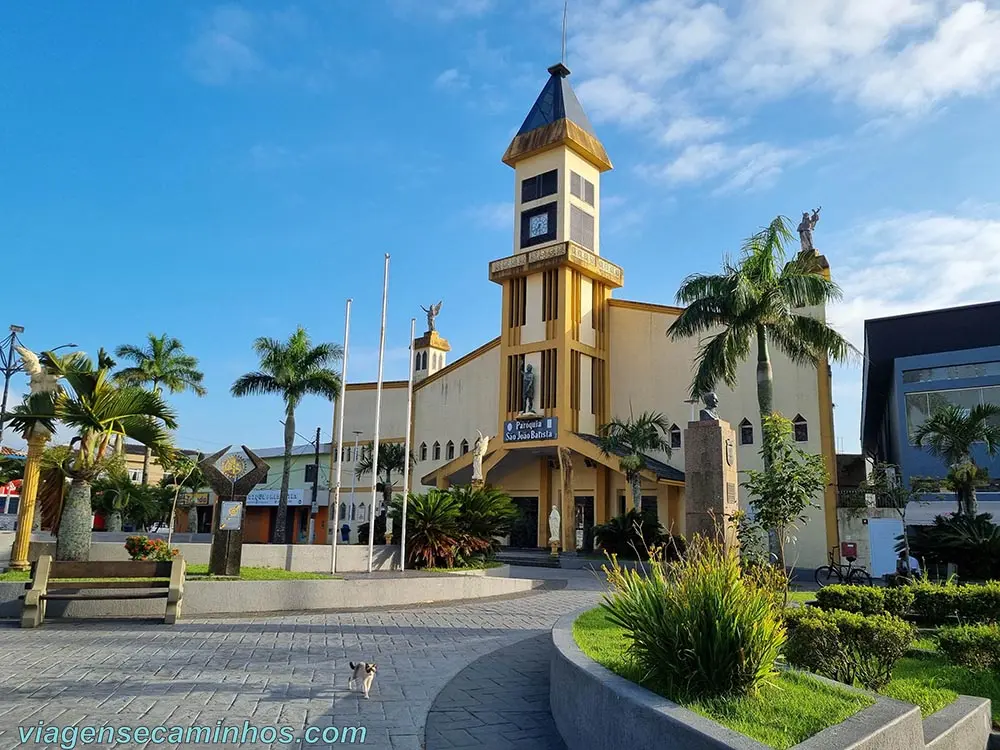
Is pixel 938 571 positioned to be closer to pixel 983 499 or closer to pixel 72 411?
pixel 983 499

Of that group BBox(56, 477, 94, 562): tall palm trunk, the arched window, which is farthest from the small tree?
the arched window

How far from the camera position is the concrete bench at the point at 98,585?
8.80m

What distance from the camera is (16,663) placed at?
262 inches

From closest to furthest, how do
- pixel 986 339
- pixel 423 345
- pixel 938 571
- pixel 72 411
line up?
pixel 72 411
pixel 938 571
pixel 986 339
pixel 423 345

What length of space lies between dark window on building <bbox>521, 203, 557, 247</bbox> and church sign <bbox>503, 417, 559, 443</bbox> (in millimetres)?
→ 8609

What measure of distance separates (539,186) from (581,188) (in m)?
2.03

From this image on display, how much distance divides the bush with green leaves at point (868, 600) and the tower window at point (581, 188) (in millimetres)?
27378

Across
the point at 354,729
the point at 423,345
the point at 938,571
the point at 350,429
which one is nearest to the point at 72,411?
the point at 354,729

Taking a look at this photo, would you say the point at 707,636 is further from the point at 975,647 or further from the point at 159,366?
the point at 159,366

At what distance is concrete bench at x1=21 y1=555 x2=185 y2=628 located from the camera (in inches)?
346

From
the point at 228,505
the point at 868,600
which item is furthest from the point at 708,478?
the point at 228,505

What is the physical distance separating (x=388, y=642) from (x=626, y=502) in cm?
2481

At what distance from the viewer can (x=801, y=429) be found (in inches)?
1121

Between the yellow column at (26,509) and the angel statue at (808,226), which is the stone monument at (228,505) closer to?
the yellow column at (26,509)
